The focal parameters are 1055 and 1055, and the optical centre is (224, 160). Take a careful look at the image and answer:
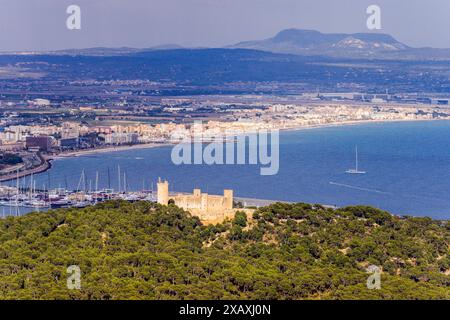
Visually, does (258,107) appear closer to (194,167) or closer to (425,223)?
(194,167)

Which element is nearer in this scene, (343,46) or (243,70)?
(243,70)

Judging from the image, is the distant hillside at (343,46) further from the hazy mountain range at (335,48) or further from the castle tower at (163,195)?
the castle tower at (163,195)

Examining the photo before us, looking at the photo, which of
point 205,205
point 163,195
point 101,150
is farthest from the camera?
point 101,150

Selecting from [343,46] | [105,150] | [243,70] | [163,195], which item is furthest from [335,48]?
[163,195]

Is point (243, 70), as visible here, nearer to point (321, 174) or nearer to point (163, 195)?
point (321, 174)

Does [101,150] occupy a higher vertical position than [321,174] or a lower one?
higher

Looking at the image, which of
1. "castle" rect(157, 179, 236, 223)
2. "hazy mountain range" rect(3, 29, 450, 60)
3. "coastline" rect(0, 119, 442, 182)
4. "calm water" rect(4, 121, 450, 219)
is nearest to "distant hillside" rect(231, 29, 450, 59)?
"hazy mountain range" rect(3, 29, 450, 60)

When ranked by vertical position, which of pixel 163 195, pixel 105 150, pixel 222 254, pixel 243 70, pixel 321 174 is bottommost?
pixel 321 174
